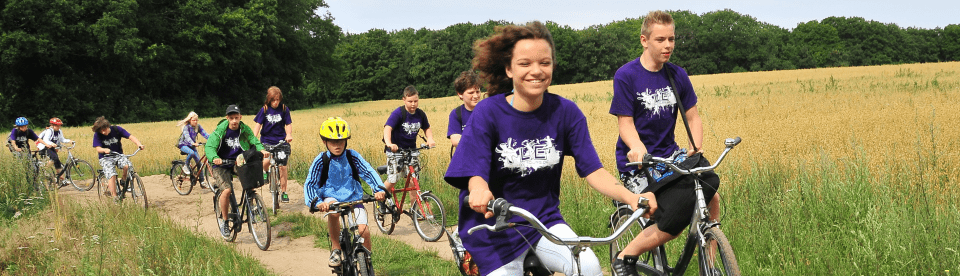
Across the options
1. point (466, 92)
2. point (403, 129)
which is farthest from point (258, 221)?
point (466, 92)

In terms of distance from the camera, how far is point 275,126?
10875 mm

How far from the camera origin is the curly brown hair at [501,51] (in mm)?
2793

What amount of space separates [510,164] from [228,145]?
6660 millimetres

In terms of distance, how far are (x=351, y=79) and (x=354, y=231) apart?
91279 mm

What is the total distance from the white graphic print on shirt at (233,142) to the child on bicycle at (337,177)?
11.0ft

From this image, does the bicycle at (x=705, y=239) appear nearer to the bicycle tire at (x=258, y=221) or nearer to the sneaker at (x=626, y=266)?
the sneaker at (x=626, y=266)

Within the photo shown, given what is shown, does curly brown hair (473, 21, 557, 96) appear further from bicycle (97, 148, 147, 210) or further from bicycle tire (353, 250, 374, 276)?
bicycle (97, 148, 147, 210)

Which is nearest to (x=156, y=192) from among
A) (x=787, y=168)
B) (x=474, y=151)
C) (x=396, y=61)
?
(x=787, y=168)

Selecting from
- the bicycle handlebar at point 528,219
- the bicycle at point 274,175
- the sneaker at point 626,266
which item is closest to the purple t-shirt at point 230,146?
the bicycle at point 274,175

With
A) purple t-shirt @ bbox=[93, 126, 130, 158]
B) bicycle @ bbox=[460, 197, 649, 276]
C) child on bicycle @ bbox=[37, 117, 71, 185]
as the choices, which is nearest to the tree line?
child on bicycle @ bbox=[37, 117, 71, 185]

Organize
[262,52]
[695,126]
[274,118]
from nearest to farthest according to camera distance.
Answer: [695,126], [274,118], [262,52]

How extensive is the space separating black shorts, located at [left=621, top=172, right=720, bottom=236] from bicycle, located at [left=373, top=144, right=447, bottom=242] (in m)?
4.38

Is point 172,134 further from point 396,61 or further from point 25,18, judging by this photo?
point 396,61

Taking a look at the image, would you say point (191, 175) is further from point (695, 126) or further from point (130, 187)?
point (695, 126)
